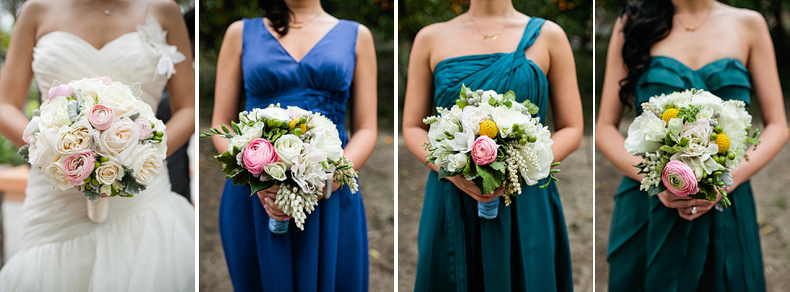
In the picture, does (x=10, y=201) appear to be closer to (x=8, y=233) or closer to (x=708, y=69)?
(x=8, y=233)

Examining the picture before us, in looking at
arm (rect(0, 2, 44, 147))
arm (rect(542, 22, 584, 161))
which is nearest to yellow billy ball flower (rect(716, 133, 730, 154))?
arm (rect(542, 22, 584, 161))

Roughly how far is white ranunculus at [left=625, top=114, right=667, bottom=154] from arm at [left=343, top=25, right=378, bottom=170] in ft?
3.63

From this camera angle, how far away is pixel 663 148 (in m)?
2.13

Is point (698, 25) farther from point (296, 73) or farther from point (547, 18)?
point (296, 73)

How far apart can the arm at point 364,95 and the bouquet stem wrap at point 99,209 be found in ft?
3.58

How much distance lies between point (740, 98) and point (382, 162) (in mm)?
1677

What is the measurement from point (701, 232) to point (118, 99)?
2.59 metres

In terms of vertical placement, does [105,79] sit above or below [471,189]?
above

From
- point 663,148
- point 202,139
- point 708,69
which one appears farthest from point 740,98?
point 202,139

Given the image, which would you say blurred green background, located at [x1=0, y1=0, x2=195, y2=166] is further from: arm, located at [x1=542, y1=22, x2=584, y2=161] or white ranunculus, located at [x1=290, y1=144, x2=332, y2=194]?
arm, located at [x1=542, y1=22, x2=584, y2=161]

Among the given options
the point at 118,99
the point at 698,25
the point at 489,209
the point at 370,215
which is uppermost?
the point at 698,25

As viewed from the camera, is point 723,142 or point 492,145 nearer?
point 492,145

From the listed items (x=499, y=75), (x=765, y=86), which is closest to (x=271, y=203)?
(x=499, y=75)

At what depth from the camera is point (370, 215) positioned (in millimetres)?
2602
